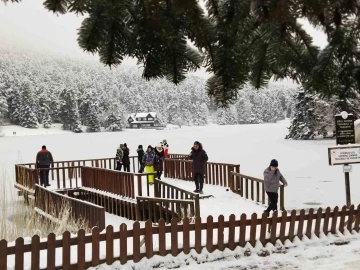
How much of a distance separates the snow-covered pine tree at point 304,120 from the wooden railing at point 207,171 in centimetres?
3337

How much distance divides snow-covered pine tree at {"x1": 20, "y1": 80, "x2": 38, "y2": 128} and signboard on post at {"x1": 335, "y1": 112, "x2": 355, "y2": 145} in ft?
342

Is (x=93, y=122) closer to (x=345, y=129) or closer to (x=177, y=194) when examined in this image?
(x=177, y=194)

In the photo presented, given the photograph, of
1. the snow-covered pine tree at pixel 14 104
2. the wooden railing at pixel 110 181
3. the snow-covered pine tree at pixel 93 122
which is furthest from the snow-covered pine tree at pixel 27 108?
the wooden railing at pixel 110 181

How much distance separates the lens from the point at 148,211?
1103 centimetres

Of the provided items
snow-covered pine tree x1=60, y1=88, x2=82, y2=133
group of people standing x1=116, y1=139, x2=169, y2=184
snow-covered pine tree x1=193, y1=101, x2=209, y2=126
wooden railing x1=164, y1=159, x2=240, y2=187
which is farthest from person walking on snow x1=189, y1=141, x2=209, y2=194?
snow-covered pine tree x1=193, y1=101, x2=209, y2=126

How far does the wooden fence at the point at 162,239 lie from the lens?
20.3 feet

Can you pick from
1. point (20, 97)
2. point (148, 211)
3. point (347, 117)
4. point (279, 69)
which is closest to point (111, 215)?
point (148, 211)

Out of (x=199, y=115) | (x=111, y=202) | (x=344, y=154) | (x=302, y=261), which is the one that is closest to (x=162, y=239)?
(x=302, y=261)

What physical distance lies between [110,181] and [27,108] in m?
103

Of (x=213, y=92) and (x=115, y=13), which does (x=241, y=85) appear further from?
(x=115, y=13)

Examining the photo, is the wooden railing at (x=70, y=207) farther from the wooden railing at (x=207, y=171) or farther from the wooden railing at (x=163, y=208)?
the wooden railing at (x=207, y=171)

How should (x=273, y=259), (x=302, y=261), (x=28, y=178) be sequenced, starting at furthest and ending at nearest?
1. (x=28, y=178)
2. (x=273, y=259)
3. (x=302, y=261)

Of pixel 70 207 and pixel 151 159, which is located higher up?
pixel 151 159

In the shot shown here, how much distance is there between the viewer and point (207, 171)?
1488 cm
